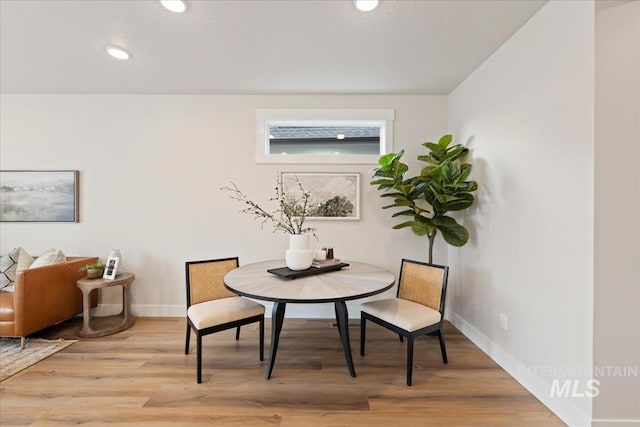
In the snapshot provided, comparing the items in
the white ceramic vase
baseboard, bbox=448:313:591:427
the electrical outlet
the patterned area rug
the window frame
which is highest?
the window frame

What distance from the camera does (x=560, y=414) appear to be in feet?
5.33

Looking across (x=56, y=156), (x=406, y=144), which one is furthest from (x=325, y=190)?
(x=56, y=156)

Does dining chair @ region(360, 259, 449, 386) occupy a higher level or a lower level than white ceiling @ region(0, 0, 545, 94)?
lower

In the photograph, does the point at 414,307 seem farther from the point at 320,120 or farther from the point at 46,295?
the point at 46,295

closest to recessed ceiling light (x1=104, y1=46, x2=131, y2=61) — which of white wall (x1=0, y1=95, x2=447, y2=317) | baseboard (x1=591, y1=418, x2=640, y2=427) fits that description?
white wall (x1=0, y1=95, x2=447, y2=317)

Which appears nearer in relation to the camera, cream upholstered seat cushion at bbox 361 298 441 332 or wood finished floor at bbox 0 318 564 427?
wood finished floor at bbox 0 318 564 427

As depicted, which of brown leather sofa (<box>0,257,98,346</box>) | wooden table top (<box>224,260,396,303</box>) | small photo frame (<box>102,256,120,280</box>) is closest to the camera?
wooden table top (<box>224,260,396,303</box>)

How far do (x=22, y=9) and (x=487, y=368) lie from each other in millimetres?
4237

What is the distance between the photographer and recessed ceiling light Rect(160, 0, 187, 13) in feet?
5.64

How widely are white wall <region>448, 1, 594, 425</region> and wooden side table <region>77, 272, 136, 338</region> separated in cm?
350

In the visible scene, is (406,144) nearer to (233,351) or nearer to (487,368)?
(487,368)

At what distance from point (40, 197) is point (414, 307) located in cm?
418

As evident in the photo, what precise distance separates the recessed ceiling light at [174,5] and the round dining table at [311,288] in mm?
1885

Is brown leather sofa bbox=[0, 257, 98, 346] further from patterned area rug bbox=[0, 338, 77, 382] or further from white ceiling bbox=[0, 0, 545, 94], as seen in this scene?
white ceiling bbox=[0, 0, 545, 94]
